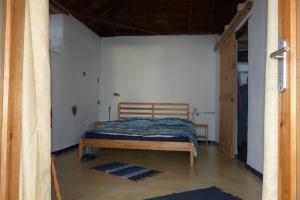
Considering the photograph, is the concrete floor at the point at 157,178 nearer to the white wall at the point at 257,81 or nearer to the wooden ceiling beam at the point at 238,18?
the white wall at the point at 257,81

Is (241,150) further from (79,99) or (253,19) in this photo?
(79,99)

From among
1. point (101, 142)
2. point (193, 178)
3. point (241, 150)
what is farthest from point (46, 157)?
point (241, 150)

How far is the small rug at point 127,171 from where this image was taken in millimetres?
3790

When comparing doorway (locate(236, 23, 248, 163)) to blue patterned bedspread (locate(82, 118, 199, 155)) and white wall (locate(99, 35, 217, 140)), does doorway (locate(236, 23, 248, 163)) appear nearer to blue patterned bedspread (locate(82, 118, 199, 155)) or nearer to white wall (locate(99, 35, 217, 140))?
blue patterned bedspread (locate(82, 118, 199, 155))

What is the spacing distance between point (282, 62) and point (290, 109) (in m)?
0.20

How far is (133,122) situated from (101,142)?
147 centimetres

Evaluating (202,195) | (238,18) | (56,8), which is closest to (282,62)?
(202,195)

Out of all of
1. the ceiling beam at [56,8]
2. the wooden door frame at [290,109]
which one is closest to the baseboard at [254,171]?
the wooden door frame at [290,109]

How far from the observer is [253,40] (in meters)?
4.10

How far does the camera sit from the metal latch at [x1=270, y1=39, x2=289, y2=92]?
1.02m

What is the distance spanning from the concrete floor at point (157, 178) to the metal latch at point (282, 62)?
7.37ft

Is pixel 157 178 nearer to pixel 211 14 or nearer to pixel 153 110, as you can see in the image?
pixel 153 110

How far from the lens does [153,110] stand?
299 inches

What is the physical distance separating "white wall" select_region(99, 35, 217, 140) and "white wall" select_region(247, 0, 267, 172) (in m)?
3.21
